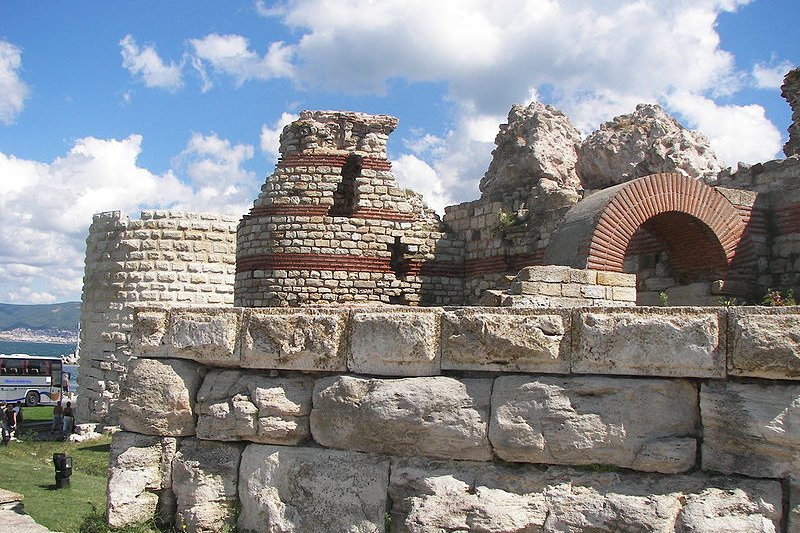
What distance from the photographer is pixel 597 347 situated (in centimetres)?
353

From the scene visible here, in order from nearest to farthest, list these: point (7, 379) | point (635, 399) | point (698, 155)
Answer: point (635, 399), point (698, 155), point (7, 379)

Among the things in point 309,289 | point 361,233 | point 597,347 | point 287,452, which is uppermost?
point 361,233

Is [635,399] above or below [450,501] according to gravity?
above

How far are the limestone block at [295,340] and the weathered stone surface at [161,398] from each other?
0.41 meters

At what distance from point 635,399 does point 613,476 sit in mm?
350

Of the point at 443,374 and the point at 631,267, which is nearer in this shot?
the point at 443,374

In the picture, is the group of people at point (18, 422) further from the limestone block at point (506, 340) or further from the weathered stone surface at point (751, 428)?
the weathered stone surface at point (751, 428)

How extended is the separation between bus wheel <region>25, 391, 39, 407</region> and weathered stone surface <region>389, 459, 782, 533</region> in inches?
889

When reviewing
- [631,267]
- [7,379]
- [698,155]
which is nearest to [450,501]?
[631,267]

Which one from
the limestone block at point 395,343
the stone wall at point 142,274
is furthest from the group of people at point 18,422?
the limestone block at point 395,343

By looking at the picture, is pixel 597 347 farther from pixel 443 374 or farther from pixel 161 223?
pixel 161 223

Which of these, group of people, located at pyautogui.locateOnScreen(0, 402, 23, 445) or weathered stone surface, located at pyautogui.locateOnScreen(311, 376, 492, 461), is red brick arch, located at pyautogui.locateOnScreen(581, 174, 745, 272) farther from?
group of people, located at pyautogui.locateOnScreen(0, 402, 23, 445)

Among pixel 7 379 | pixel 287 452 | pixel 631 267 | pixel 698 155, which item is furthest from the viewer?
pixel 7 379

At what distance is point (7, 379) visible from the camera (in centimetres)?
2295
